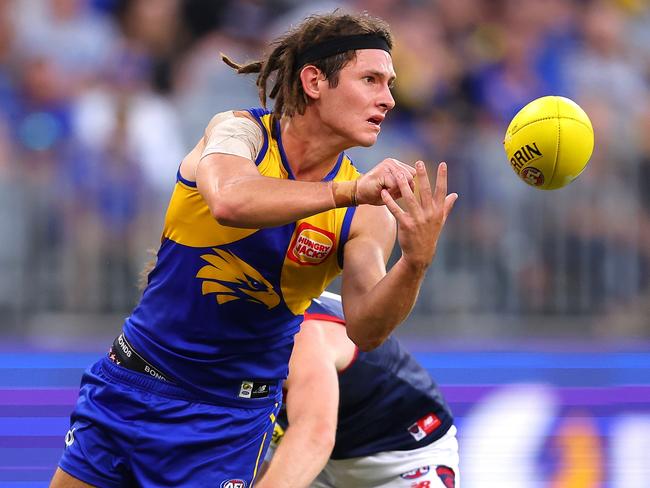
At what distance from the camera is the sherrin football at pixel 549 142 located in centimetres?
444

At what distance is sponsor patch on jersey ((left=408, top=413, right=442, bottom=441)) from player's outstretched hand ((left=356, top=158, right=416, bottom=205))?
2.21 m

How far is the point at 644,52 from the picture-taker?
10.2 metres

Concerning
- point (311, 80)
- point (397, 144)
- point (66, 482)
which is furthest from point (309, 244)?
point (397, 144)

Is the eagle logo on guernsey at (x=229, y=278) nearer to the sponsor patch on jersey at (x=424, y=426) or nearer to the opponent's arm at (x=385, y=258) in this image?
the opponent's arm at (x=385, y=258)

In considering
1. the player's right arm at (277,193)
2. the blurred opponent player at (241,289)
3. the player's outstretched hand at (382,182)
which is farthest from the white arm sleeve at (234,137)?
the player's outstretched hand at (382,182)

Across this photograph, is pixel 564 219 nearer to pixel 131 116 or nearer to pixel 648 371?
pixel 648 371

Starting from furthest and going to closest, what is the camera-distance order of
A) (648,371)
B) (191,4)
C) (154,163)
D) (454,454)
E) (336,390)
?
(191,4), (154,163), (648,371), (454,454), (336,390)

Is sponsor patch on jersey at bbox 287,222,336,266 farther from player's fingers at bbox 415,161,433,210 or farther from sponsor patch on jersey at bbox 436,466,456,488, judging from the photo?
sponsor patch on jersey at bbox 436,466,456,488

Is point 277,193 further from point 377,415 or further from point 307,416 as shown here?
point 377,415

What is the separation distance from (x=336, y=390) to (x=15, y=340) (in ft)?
11.1

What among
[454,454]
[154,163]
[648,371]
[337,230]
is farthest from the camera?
[154,163]

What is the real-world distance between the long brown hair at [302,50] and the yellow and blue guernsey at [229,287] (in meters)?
0.13

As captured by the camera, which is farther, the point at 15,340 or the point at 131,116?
the point at 131,116

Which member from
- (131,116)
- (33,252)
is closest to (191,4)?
(131,116)
